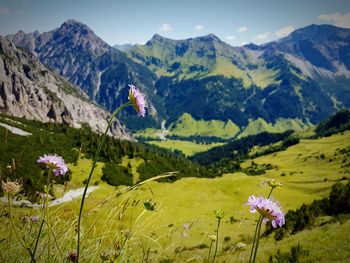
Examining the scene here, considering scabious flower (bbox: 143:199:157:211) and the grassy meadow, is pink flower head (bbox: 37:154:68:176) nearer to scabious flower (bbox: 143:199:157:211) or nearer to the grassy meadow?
the grassy meadow

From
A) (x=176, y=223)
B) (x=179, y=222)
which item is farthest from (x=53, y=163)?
(x=176, y=223)

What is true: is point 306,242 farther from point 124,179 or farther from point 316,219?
point 124,179

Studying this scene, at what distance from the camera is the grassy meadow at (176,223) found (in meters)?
4.44

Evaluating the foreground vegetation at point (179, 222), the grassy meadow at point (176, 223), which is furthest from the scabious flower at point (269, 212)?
the foreground vegetation at point (179, 222)

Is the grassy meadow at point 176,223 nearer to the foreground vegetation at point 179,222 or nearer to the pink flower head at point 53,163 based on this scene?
the foreground vegetation at point 179,222

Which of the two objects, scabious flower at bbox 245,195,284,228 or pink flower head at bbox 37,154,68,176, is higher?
pink flower head at bbox 37,154,68,176

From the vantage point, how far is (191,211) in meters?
63.5

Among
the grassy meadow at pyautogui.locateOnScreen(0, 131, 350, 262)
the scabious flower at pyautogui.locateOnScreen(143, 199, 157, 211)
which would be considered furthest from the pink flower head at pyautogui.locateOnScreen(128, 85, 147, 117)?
the scabious flower at pyautogui.locateOnScreen(143, 199, 157, 211)

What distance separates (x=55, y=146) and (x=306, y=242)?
146 metres

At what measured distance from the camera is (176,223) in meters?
14.4

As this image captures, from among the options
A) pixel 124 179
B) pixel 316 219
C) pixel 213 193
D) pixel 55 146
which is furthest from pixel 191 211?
pixel 55 146

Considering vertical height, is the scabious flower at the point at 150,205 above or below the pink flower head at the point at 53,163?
below

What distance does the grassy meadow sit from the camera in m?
4.44

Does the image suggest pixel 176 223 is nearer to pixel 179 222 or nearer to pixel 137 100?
pixel 179 222
